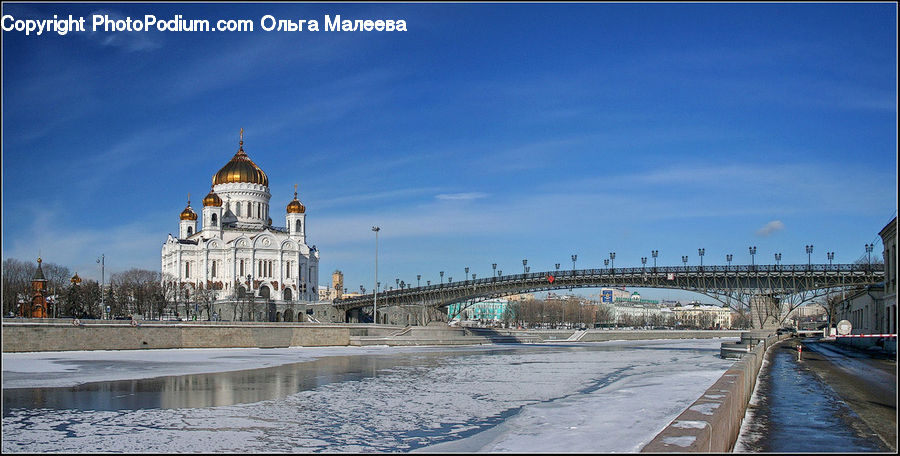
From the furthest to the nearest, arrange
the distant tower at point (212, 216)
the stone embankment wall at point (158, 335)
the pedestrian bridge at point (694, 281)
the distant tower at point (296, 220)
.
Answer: the distant tower at point (296, 220)
the distant tower at point (212, 216)
the pedestrian bridge at point (694, 281)
the stone embankment wall at point (158, 335)

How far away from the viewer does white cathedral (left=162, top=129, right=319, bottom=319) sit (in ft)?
334

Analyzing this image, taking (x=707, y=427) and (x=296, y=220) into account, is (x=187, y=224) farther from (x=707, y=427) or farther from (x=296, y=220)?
(x=707, y=427)

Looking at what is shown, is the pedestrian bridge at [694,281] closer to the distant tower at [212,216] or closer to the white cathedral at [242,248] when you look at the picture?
the white cathedral at [242,248]

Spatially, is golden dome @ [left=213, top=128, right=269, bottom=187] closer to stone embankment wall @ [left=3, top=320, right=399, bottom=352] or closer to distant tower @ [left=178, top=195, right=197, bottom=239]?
distant tower @ [left=178, top=195, right=197, bottom=239]

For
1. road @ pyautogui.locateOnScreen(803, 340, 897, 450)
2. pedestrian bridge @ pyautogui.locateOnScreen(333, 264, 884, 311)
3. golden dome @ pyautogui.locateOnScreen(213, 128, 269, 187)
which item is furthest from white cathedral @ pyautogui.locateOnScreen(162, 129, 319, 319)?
road @ pyautogui.locateOnScreen(803, 340, 897, 450)

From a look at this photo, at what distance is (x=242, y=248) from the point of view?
103 m

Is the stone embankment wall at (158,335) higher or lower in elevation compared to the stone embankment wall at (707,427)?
lower

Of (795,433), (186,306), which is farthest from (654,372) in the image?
(186,306)

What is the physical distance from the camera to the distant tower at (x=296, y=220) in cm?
11269

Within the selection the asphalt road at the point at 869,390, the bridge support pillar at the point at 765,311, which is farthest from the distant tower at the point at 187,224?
the asphalt road at the point at 869,390

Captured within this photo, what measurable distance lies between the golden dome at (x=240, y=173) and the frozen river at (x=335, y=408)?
3113 inches

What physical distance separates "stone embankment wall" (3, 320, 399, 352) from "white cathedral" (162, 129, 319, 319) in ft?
139

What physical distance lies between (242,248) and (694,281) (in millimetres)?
58964

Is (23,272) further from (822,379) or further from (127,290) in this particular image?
(822,379)
